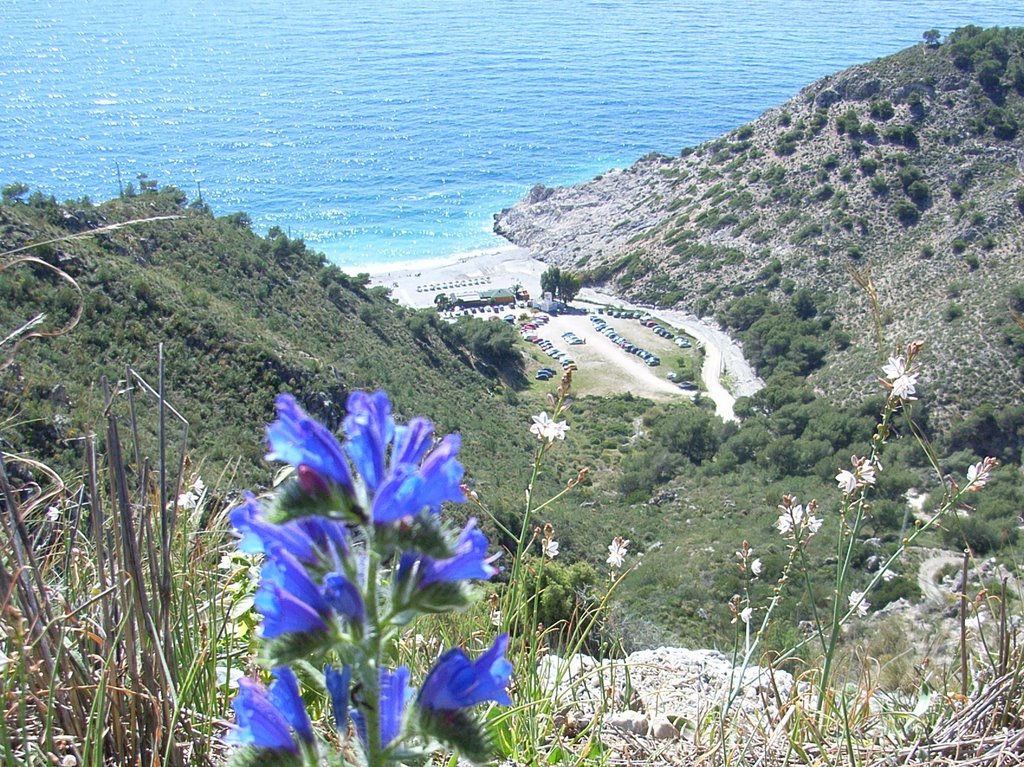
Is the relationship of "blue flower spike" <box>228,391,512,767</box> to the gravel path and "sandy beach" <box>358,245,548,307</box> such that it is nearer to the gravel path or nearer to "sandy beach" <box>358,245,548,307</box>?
the gravel path

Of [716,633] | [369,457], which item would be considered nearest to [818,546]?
[716,633]

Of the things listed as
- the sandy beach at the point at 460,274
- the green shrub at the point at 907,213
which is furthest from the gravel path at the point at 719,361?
the green shrub at the point at 907,213

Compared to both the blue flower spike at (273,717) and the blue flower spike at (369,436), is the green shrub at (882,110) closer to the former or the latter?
the blue flower spike at (369,436)

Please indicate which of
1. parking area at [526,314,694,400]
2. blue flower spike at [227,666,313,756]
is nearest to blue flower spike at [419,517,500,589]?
blue flower spike at [227,666,313,756]

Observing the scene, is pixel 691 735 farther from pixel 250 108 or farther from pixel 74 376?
pixel 250 108

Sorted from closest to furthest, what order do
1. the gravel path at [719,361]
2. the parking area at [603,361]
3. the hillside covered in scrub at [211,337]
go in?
the hillside covered in scrub at [211,337] → the gravel path at [719,361] → the parking area at [603,361]
